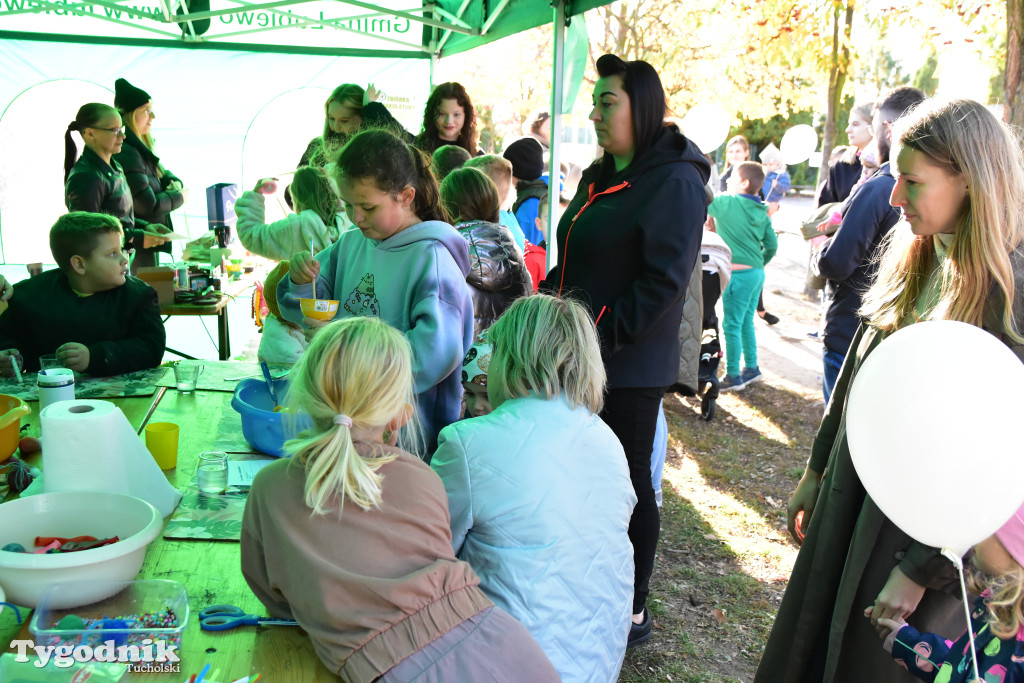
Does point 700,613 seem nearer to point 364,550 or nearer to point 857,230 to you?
point 857,230

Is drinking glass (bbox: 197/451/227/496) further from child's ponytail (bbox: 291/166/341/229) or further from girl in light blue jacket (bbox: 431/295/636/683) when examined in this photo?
child's ponytail (bbox: 291/166/341/229)

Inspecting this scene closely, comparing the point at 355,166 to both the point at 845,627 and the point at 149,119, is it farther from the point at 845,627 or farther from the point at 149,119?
the point at 149,119

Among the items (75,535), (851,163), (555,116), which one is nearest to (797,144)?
(851,163)

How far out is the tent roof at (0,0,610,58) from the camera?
6156 millimetres

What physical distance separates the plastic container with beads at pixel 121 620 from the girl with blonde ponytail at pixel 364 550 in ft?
0.45

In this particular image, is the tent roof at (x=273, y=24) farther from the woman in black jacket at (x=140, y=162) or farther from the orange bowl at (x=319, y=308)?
the orange bowl at (x=319, y=308)

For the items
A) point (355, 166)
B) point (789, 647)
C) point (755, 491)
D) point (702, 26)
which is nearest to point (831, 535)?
point (789, 647)

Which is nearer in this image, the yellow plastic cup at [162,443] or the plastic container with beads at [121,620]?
the plastic container with beads at [121,620]

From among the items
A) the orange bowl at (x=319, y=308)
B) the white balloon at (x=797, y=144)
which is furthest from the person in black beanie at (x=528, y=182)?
the white balloon at (x=797, y=144)

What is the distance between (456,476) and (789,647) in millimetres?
999

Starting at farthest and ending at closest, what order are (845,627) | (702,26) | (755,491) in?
(702,26), (755,491), (845,627)

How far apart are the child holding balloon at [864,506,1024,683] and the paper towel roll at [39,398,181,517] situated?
152 centimetres

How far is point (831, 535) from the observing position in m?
1.78

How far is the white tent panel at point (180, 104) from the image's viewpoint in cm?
700
